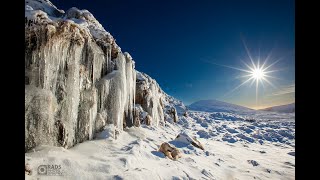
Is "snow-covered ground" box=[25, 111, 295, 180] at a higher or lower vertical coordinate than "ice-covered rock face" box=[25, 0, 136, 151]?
lower

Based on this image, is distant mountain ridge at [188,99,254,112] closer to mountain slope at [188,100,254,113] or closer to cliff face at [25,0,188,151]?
mountain slope at [188,100,254,113]

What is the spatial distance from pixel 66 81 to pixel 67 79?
9 cm

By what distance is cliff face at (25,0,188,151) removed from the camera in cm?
727

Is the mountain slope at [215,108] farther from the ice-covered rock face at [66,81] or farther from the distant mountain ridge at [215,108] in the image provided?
the ice-covered rock face at [66,81]

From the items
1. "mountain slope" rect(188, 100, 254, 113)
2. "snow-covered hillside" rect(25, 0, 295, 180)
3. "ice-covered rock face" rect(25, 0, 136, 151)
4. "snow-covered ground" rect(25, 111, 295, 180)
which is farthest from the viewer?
"mountain slope" rect(188, 100, 254, 113)

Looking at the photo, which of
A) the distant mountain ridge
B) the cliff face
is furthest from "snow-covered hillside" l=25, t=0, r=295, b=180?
the distant mountain ridge

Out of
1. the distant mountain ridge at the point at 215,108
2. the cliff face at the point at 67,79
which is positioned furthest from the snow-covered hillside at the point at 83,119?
the distant mountain ridge at the point at 215,108

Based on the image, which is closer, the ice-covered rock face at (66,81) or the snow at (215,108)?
the ice-covered rock face at (66,81)

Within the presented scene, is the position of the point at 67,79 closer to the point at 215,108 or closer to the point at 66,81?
the point at 66,81

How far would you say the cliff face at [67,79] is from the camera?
727 cm

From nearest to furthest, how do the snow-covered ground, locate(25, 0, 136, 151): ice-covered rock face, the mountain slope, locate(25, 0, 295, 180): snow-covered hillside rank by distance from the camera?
the snow-covered ground → locate(25, 0, 295, 180): snow-covered hillside → locate(25, 0, 136, 151): ice-covered rock face → the mountain slope

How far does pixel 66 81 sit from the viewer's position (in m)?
8.49

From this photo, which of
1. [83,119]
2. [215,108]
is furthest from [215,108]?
[83,119]
